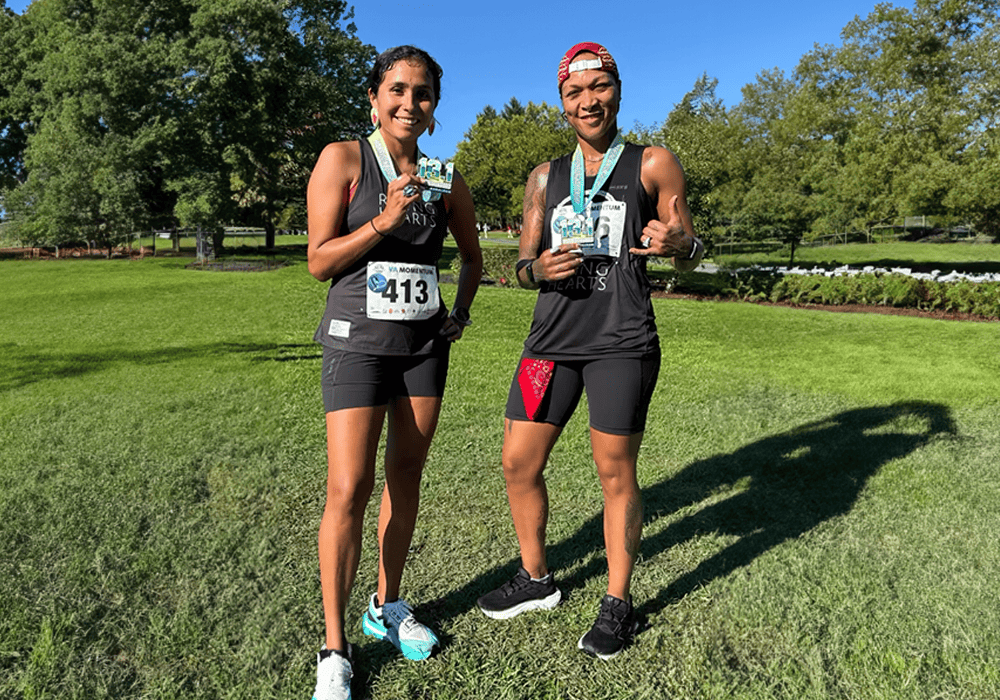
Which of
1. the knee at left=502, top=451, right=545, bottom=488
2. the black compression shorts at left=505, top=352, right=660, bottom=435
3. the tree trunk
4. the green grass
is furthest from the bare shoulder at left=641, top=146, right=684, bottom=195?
the tree trunk

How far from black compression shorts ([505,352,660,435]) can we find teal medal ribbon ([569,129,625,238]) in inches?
23.4

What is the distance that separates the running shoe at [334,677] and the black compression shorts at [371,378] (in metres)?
0.98

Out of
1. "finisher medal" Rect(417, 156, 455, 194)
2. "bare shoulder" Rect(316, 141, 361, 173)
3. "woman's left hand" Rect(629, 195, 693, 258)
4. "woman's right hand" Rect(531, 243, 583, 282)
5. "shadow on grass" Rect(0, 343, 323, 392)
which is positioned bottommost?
"shadow on grass" Rect(0, 343, 323, 392)

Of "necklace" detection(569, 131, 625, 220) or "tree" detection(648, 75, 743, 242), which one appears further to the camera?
"tree" detection(648, 75, 743, 242)

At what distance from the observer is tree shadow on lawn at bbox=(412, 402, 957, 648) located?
3.68 meters

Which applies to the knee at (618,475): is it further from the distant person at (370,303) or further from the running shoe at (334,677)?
the running shoe at (334,677)

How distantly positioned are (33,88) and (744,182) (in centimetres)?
3727

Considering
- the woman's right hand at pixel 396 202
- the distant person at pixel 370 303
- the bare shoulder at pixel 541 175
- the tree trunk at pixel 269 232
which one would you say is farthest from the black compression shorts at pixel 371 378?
the tree trunk at pixel 269 232

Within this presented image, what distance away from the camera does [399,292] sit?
259 cm

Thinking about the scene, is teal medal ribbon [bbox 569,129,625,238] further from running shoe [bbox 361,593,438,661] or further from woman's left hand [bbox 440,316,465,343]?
running shoe [bbox 361,593,438,661]

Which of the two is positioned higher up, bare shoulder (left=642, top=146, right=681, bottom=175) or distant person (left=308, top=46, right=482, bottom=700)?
bare shoulder (left=642, top=146, right=681, bottom=175)

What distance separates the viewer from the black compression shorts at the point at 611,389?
2824 mm

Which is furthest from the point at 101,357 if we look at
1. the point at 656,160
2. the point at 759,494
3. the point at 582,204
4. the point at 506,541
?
the point at 656,160

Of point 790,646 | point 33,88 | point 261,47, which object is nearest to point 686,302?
point 790,646
